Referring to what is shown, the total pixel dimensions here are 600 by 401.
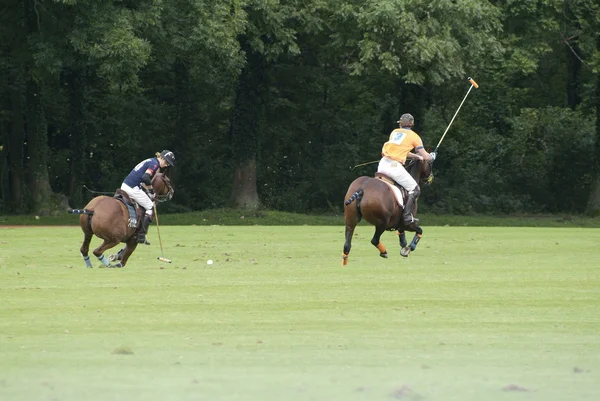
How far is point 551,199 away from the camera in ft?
140

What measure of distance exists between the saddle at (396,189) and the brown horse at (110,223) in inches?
136

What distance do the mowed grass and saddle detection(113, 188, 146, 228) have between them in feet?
2.30

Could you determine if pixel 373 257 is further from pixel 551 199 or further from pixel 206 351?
pixel 551 199

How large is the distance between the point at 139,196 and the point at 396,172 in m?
4.20

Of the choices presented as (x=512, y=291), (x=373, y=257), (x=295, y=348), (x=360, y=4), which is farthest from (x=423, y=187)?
(x=295, y=348)

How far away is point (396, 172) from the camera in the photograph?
21047 mm

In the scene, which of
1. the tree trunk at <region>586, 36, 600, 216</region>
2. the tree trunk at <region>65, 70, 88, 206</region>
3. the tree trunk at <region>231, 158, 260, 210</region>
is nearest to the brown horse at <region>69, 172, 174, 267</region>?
the tree trunk at <region>231, 158, 260, 210</region>

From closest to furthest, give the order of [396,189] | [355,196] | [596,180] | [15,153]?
[355,196], [396,189], [596,180], [15,153]

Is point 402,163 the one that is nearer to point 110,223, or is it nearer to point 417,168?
point 417,168

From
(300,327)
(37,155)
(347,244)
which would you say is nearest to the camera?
(300,327)

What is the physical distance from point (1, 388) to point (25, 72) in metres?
27.8

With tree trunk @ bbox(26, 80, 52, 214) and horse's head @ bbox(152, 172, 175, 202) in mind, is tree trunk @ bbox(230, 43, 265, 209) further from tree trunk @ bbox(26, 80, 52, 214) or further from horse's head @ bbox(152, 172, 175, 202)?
horse's head @ bbox(152, 172, 175, 202)

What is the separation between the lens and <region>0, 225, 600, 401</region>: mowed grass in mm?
9922

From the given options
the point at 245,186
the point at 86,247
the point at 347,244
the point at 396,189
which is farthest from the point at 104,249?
the point at 245,186
